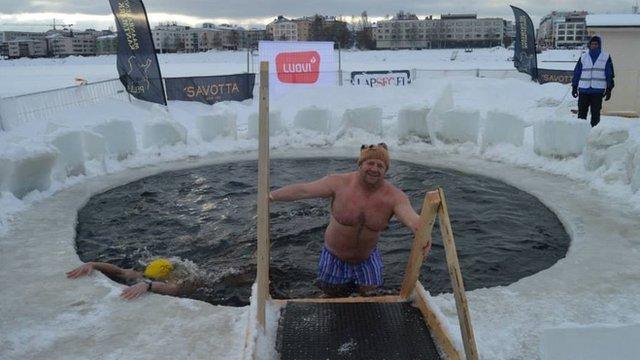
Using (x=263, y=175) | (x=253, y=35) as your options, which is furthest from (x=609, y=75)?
(x=253, y=35)

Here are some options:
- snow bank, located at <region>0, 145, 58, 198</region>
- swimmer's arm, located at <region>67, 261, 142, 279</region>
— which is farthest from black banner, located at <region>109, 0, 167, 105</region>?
swimmer's arm, located at <region>67, 261, 142, 279</region>

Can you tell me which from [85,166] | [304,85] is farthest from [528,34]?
[85,166]

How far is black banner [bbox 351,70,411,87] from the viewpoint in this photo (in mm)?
17717

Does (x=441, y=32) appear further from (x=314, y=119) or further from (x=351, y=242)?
(x=351, y=242)

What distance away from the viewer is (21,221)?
20.9 feet

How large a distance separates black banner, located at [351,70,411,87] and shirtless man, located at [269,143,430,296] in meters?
13.6

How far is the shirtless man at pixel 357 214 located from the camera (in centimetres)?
391

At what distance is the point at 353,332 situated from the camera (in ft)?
11.6

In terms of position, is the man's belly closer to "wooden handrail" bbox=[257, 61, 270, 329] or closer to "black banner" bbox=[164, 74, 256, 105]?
"wooden handrail" bbox=[257, 61, 270, 329]

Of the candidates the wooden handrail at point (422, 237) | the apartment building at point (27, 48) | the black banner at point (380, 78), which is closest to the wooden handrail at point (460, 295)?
the wooden handrail at point (422, 237)

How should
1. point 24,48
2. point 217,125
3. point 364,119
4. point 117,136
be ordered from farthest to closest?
1. point 24,48
2. point 364,119
3. point 217,125
4. point 117,136

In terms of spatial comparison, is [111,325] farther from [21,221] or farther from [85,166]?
[85,166]

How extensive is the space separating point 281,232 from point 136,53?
9573 mm

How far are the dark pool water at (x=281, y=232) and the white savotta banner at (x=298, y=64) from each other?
7.52 metres
